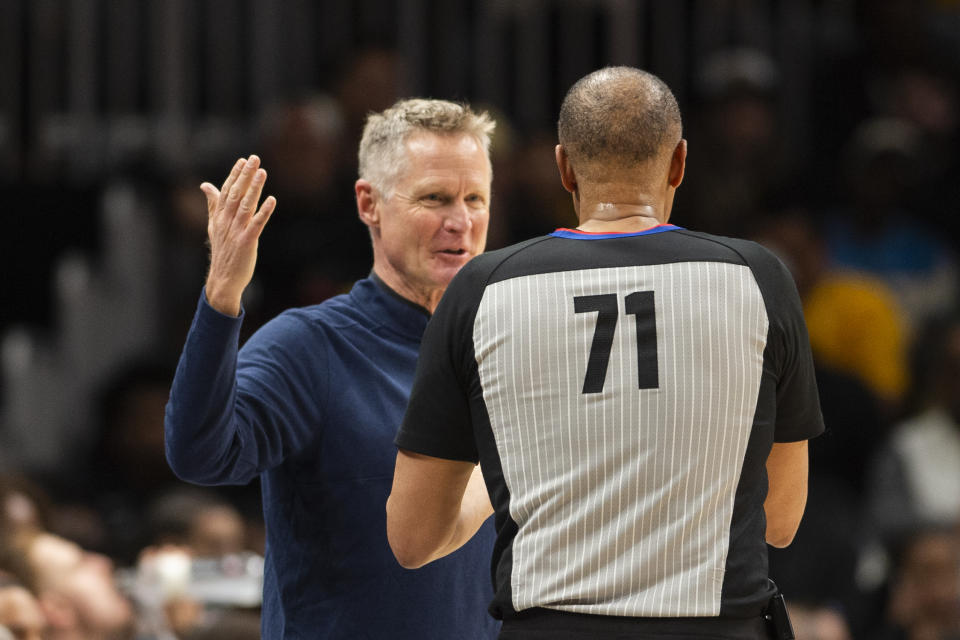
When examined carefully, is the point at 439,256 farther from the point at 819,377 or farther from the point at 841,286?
the point at 841,286

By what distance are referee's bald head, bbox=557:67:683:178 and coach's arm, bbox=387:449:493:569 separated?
462 millimetres

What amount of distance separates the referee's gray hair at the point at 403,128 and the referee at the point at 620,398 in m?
0.71

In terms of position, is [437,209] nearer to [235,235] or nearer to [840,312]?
[235,235]

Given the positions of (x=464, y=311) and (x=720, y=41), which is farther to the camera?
(x=720, y=41)

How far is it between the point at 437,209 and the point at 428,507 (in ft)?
2.61

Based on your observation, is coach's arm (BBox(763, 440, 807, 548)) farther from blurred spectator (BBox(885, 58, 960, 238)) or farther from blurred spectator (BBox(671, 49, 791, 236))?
blurred spectator (BBox(885, 58, 960, 238))

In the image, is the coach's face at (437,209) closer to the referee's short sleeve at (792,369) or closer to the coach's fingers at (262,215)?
the coach's fingers at (262,215)

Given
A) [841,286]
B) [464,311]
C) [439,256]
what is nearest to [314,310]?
[439,256]

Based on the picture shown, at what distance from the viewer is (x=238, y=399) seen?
251cm

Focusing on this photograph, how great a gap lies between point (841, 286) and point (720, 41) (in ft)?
6.50

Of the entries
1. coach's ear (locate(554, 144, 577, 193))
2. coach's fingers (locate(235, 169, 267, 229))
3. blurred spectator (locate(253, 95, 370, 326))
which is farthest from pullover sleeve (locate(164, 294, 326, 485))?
blurred spectator (locate(253, 95, 370, 326))

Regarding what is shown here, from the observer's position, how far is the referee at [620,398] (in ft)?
6.44

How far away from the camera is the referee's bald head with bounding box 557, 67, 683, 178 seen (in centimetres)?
207

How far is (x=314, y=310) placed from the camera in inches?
110
